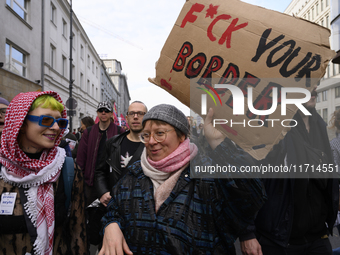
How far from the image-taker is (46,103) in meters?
1.88

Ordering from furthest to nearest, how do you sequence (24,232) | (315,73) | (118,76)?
1. (118,76)
2. (24,232)
3. (315,73)

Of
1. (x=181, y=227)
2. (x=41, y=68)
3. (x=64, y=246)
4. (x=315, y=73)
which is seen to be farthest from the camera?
(x=41, y=68)

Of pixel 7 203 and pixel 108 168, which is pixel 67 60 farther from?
pixel 7 203

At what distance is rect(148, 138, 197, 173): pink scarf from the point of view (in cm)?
161

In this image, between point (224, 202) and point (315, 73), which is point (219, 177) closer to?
point (224, 202)

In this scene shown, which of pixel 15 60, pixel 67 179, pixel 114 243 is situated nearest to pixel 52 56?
pixel 15 60

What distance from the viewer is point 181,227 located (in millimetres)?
1464

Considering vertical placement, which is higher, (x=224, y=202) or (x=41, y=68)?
(x=41, y=68)

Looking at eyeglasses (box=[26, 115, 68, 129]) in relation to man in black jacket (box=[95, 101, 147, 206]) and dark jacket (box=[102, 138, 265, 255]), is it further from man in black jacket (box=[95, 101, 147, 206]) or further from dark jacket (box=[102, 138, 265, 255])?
man in black jacket (box=[95, 101, 147, 206])

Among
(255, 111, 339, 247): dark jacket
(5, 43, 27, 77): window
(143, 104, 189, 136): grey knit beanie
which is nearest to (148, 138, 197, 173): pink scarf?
(143, 104, 189, 136): grey knit beanie

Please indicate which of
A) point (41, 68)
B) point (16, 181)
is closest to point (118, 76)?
point (41, 68)

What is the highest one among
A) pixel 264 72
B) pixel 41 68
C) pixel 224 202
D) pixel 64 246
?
pixel 41 68

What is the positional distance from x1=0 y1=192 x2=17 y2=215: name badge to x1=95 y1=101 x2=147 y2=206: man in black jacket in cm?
132

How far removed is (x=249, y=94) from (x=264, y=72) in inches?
5.2
